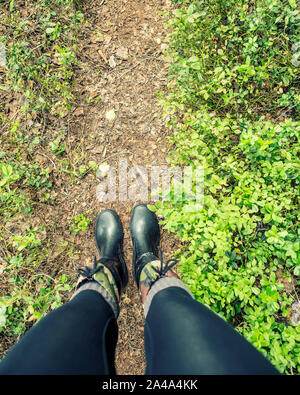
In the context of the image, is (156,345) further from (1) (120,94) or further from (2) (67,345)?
(1) (120,94)

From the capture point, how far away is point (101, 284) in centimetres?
175

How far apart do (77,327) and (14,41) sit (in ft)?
9.53

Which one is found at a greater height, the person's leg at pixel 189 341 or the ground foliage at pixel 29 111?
the ground foliage at pixel 29 111

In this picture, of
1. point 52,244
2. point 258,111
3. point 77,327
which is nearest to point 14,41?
point 52,244

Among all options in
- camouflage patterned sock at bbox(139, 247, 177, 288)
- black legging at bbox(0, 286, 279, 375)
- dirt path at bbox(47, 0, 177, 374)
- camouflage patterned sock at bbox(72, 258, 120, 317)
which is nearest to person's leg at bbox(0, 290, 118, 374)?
black legging at bbox(0, 286, 279, 375)

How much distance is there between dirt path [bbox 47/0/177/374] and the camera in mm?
2414

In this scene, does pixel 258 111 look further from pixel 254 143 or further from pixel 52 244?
pixel 52 244

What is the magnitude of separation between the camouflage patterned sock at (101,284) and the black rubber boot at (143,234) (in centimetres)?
34

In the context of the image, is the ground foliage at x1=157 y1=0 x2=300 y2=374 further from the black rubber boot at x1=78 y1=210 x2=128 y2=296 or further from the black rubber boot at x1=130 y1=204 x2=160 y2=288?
the black rubber boot at x1=78 y1=210 x2=128 y2=296

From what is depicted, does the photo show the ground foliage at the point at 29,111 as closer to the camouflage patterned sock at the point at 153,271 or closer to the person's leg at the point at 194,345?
the camouflage patterned sock at the point at 153,271

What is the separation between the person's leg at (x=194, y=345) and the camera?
3.12 feet

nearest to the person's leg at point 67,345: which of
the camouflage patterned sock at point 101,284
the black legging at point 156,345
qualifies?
the black legging at point 156,345
